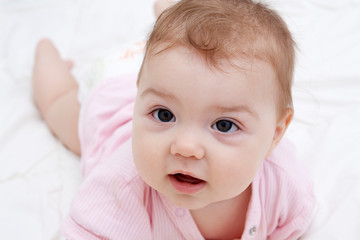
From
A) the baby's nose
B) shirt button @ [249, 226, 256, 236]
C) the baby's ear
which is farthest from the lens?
shirt button @ [249, 226, 256, 236]

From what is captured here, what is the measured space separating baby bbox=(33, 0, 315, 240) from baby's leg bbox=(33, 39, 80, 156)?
1.34 feet

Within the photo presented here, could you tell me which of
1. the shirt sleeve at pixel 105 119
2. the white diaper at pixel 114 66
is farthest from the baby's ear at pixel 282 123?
the white diaper at pixel 114 66

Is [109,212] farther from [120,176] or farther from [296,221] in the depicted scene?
[296,221]

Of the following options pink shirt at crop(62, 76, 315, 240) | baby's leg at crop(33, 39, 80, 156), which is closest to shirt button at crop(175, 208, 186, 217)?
pink shirt at crop(62, 76, 315, 240)

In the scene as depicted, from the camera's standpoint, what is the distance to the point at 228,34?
→ 723 mm

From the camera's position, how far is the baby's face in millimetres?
711

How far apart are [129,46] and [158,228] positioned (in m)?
0.68

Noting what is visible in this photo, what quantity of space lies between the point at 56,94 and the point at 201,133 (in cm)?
85

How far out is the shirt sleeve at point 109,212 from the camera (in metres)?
0.90

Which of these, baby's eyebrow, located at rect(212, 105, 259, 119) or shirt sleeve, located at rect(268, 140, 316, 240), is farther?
shirt sleeve, located at rect(268, 140, 316, 240)

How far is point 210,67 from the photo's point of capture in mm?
706

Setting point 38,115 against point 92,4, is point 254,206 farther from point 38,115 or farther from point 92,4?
point 92,4

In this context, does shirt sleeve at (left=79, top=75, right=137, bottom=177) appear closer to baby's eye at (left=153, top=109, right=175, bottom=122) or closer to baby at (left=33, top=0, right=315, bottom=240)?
baby at (left=33, top=0, right=315, bottom=240)

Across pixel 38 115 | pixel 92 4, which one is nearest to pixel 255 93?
pixel 38 115
